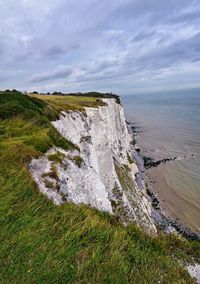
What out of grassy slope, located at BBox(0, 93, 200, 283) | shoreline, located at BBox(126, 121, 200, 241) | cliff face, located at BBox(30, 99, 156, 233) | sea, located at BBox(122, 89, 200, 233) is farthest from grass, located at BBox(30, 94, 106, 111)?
grassy slope, located at BBox(0, 93, 200, 283)

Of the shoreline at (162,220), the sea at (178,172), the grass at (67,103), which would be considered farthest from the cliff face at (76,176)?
the sea at (178,172)

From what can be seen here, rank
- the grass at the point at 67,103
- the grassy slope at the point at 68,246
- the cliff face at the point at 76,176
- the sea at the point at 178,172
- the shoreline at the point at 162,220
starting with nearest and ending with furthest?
the grassy slope at the point at 68,246
the cliff face at the point at 76,176
the grass at the point at 67,103
the shoreline at the point at 162,220
the sea at the point at 178,172

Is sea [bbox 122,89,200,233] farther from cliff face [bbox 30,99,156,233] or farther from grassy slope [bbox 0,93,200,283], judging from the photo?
grassy slope [bbox 0,93,200,283]

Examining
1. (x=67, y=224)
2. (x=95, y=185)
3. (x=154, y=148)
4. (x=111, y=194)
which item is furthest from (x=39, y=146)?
(x=154, y=148)

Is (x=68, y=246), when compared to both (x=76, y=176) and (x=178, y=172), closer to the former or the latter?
(x=76, y=176)

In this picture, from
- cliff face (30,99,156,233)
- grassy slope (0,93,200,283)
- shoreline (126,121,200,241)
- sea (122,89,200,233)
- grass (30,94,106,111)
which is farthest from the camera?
sea (122,89,200,233)

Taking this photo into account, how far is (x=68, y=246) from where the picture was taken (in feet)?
21.4

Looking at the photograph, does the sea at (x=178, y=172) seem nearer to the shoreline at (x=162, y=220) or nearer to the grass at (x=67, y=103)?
the shoreline at (x=162, y=220)

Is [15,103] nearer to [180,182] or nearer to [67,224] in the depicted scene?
[67,224]

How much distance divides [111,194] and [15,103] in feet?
27.5

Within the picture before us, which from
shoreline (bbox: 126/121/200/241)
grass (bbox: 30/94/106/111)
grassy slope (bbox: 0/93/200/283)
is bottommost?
shoreline (bbox: 126/121/200/241)

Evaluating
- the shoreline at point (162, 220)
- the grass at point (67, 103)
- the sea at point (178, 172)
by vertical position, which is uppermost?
the grass at point (67, 103)

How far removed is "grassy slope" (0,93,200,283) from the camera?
231 inches

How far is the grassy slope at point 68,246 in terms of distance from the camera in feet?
19.3
